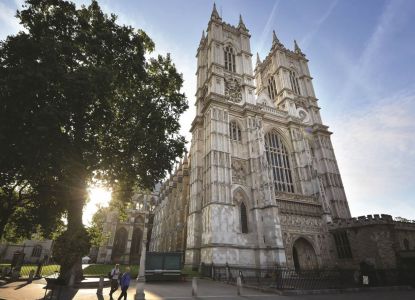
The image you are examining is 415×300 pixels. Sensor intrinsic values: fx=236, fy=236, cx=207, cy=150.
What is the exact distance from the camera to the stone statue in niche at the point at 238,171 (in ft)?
85.1

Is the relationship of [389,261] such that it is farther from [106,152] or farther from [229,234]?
[106,152]

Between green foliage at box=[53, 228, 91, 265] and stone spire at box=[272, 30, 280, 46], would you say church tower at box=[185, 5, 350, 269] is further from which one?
green foliage at box=[53, 228, 91, 265]

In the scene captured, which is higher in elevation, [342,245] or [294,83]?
[294,83]

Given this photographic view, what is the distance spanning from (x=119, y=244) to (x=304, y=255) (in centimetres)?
3183

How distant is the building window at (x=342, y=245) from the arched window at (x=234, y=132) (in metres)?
14.8

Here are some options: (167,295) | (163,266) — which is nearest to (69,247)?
(167,295)

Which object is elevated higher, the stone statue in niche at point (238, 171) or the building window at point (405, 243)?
the stone statue in niche at point (238, 171)

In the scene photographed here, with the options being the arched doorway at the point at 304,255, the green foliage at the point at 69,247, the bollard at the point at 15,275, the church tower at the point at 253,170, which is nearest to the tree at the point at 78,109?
the green foliage at the point at 69,247

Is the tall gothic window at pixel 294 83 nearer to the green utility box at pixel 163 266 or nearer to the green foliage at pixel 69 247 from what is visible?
the green utility box at pixel 163 266

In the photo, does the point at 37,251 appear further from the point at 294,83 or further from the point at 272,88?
the point at 294,83

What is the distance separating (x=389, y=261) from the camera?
760 inches

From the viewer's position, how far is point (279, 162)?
30.5 metres

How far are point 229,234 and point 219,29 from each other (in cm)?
2959

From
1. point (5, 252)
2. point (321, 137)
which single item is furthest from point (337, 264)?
point (5, 252)
